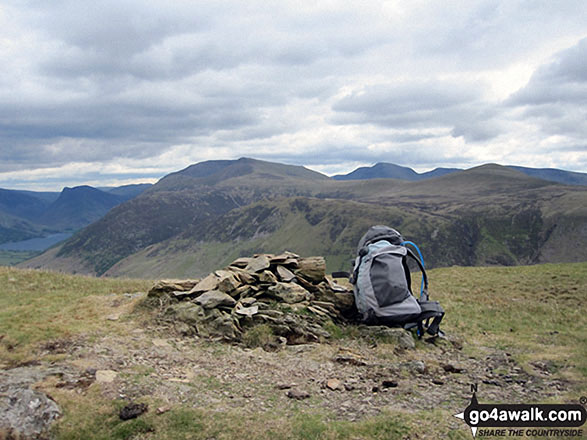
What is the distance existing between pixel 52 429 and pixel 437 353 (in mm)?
13256

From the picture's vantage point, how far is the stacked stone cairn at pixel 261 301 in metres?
14.8

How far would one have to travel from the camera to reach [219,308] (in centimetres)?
1573

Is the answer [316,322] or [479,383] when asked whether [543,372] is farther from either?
[316,322]

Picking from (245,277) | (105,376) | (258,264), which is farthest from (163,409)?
(258,264)

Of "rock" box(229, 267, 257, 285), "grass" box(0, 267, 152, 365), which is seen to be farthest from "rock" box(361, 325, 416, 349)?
"grass" box(0, 267, 152, 365)

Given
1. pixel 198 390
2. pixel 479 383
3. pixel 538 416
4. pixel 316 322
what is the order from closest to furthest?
pixel 538 416
pixel 198 390
pixel 479 383
pixel 316 322

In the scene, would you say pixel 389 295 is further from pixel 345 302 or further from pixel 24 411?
pixel 24 411

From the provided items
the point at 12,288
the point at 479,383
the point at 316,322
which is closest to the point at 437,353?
the point at 479,383

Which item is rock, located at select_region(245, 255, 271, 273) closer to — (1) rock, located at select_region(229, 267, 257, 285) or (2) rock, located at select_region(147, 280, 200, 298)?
(1) rock, located at select_region(229, 267, 257, 285)

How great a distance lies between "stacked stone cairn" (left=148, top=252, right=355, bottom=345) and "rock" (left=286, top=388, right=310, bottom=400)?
4.08 meters

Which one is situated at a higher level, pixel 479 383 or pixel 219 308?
pixel 219 308

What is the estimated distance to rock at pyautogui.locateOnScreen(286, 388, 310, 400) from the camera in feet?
32.7

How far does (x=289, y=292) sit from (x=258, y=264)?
276 centimetres

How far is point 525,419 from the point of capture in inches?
342
